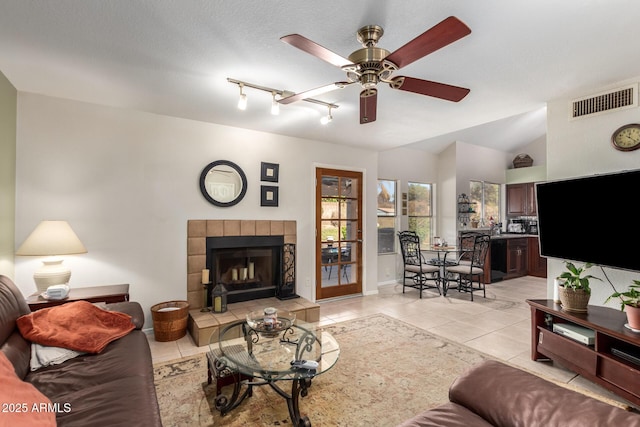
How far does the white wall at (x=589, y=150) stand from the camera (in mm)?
2572

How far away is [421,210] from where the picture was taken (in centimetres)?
648

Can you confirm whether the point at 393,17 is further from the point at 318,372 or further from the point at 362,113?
the point at 318,372

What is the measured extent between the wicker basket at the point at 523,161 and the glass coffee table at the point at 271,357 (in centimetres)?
690

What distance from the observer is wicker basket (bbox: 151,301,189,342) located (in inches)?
124

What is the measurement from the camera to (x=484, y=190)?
6965 mm

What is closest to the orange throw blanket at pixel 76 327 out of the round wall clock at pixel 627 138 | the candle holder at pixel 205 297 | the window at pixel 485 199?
the candle holder at pixel 205 297

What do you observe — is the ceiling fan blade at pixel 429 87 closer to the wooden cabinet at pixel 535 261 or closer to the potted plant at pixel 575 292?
the potted plant at pixel 575 292

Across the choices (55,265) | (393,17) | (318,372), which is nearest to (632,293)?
(318,372)

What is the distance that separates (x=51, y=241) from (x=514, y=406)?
3.40 metres

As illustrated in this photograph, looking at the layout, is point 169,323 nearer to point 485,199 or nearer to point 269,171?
point 269,171

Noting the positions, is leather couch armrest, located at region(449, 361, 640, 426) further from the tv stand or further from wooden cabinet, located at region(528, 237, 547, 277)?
wooden cabinet, located at region(528, 237, 547, 277)

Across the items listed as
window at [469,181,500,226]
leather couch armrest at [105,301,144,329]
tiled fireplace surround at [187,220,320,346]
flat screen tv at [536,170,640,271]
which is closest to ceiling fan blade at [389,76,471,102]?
flat screen tv at [536,170,640,271]

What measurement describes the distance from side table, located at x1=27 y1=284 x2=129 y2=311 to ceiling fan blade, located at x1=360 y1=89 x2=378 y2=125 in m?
2.58

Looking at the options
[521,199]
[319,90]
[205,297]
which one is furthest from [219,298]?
[521,199]
